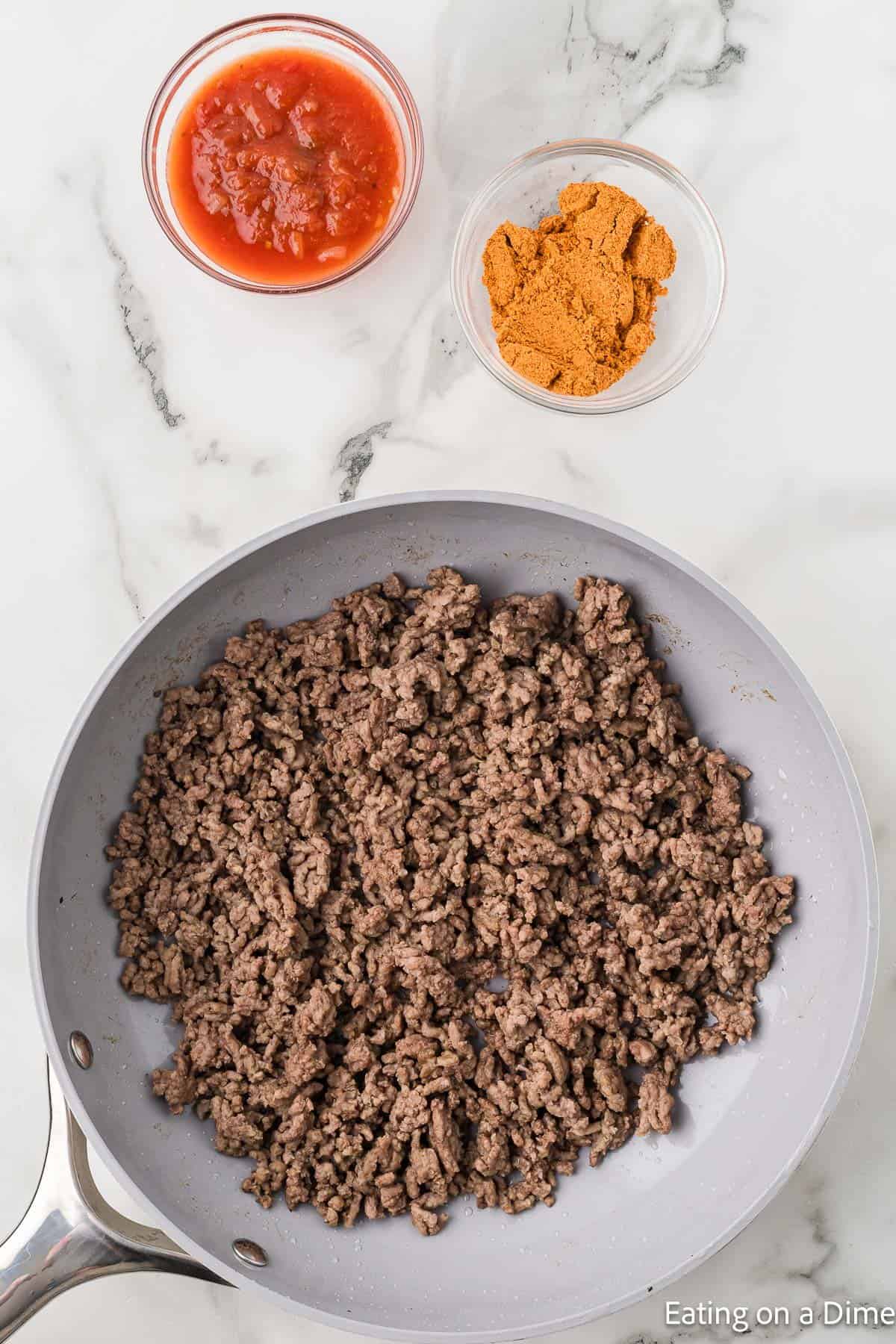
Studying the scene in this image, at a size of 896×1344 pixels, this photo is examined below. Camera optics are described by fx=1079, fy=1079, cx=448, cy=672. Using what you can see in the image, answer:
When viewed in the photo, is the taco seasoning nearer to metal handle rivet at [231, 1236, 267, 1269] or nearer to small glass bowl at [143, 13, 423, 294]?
small glass bowl at [143, 13, 423, 294]

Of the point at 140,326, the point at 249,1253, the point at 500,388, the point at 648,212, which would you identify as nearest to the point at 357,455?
the point at 500,388

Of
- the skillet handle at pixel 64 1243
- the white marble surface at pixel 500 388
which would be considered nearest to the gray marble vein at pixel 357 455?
the white marble surface at pixel 500 388

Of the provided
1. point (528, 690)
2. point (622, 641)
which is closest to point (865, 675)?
point (622, 641)

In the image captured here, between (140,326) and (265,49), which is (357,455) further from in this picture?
(265,49)

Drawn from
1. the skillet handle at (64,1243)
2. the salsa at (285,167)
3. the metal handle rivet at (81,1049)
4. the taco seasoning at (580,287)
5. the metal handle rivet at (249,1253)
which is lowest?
the metal handle rivet at (249,1253)

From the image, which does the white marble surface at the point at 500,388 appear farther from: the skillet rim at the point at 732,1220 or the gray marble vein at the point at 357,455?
the skillet rim at the point at 732,1220

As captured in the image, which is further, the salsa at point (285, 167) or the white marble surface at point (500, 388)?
the white marble surface at point (500, 388)

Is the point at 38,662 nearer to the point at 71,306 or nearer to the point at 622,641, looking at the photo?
the point at 71,306

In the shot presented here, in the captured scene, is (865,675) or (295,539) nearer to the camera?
(295,539)
